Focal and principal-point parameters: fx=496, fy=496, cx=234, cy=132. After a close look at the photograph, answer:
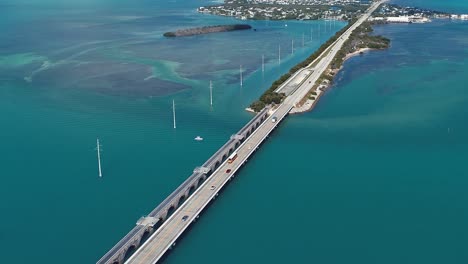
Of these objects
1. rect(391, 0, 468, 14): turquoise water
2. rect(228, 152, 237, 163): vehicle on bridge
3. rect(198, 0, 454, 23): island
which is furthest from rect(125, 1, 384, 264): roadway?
rect(391, 0, 468, 14): turquoise water

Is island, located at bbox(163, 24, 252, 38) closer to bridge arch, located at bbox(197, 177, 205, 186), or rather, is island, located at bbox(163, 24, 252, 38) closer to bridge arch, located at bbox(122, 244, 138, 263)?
bridge arch, located at bbox(197, 177, 205, 186)

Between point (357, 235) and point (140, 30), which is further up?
point (140, 30)

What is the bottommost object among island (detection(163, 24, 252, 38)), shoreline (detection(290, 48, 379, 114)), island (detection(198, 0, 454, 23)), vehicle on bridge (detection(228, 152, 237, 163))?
vehicle on bridge (detection(228, 152, 237, 163))

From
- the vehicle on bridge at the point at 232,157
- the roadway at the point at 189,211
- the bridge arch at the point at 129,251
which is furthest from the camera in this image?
the vehicle on bridge at the point at 232,157

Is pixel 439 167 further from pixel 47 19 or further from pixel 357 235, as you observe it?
pixel 47 19

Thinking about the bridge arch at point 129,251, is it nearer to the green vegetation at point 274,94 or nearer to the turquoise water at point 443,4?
the green vegetation at point 274,94

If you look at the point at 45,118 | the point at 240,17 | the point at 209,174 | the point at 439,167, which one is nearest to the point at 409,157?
the point at 439,167

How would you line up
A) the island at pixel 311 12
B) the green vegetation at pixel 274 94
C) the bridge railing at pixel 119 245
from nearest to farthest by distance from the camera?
the bridge railing at pixel 119 245, the green vegetation at pixel 274 94, the island at pixel 311 12

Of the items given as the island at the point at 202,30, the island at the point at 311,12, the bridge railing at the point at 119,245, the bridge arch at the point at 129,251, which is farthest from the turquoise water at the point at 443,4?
the bridge arch at the point at 129,251

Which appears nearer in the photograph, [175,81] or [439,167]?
[439,167]
